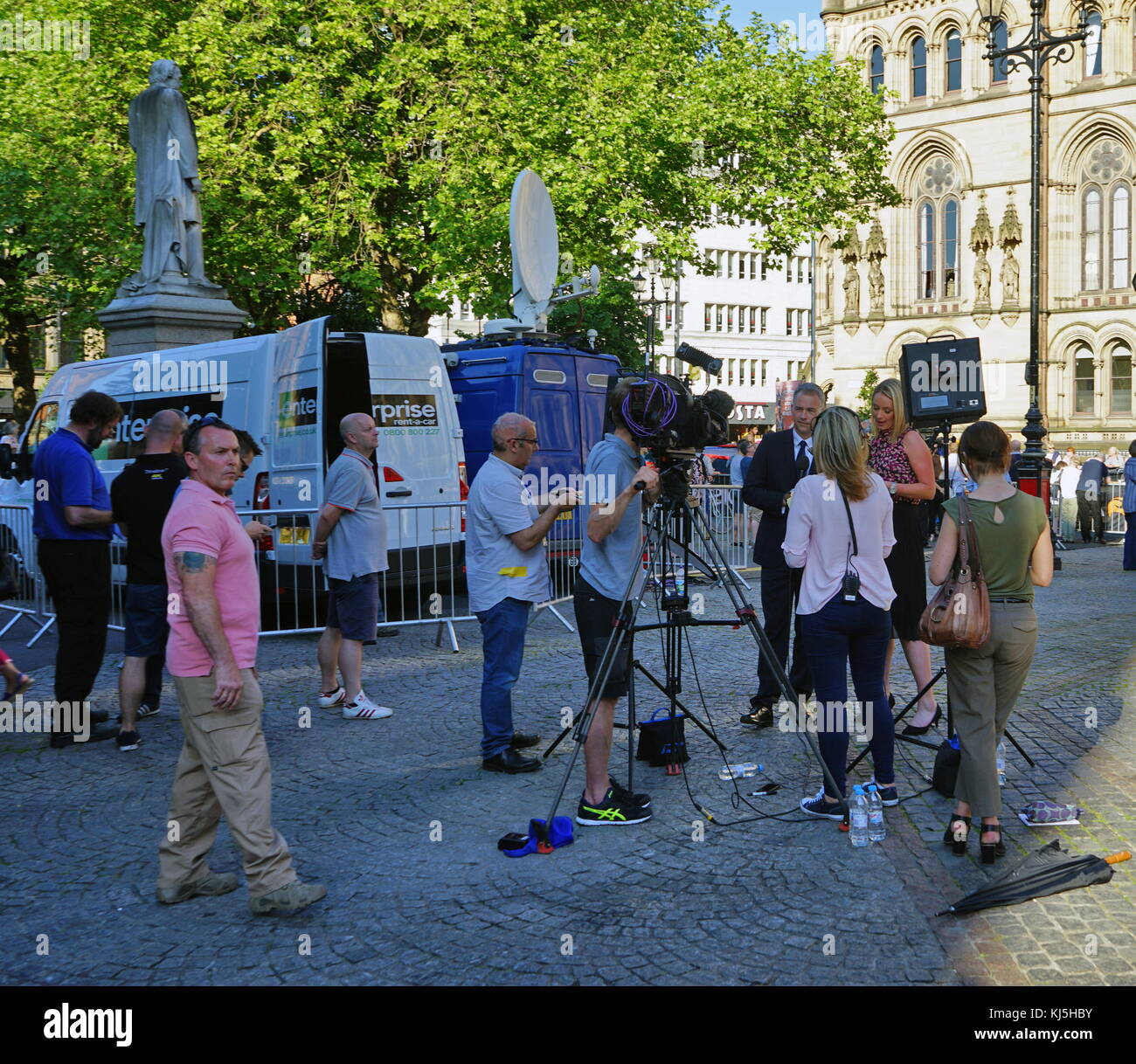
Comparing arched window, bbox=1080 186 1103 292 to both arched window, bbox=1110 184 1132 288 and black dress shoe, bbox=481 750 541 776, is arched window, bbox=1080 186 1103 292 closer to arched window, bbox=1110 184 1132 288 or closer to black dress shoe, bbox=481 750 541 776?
arched window, bbox=1110 184 1132 288

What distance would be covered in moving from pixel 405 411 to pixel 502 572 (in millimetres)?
6374

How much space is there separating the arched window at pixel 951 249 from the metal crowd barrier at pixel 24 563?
49.7 m

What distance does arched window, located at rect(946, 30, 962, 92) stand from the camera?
53.7m

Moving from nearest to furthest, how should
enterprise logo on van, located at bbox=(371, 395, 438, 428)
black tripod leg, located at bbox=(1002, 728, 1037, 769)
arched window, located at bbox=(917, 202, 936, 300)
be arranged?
black tripod leg, located at bbox=(1002, 728, 1037, 769)
enterprise logo on van, located at bbox=(371, 395, 438, 428)
arched window, located at bbox=(917, 202, 936, 300)

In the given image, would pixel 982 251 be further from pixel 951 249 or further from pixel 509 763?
pixel 509 763

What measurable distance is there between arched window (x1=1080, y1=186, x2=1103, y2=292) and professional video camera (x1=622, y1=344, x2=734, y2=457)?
5179 centimetres

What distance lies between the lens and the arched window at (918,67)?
54.9m

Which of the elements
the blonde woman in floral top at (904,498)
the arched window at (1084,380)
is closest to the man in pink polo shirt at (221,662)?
the blonde woman in floral top at (904,498)

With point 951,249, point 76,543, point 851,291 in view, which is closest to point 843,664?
point 76,543

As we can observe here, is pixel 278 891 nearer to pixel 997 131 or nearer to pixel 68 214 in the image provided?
pixel 68 214

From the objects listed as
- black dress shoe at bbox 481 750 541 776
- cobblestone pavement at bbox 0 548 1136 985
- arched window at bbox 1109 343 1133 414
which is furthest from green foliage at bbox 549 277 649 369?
black dress shoe at bbox 481 750 541 776

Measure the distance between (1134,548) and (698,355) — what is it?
14.1m
